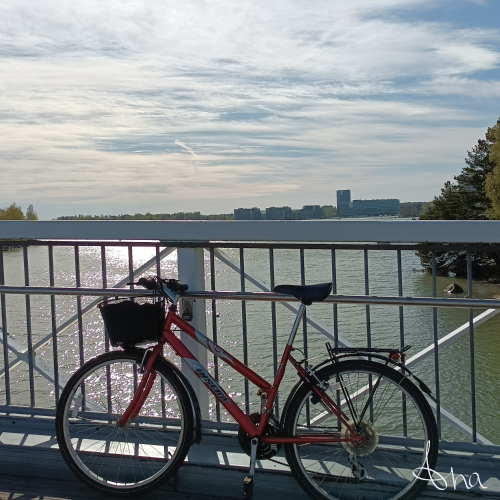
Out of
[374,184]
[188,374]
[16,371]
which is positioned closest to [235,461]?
[188,374]

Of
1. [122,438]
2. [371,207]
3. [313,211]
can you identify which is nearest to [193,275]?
[122,438]

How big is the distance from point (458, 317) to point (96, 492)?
23.4 metres

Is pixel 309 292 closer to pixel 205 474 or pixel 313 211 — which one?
pixel 205 474

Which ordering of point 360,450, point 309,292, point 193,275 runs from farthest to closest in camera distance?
point 193,275 → point 360,450 → point 309,292

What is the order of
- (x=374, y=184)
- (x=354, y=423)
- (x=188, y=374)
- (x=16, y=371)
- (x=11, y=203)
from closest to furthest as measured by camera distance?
(x=354, y=423), (x=188, y=374), (x=16, y=371), (x=11, y=203), (x=374, y=184)

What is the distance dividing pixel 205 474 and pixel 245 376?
0.59 metres

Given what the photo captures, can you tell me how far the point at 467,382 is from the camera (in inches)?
716

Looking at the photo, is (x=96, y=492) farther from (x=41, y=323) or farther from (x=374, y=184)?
(x=374, y=184)

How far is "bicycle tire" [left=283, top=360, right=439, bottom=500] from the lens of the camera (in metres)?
2.52

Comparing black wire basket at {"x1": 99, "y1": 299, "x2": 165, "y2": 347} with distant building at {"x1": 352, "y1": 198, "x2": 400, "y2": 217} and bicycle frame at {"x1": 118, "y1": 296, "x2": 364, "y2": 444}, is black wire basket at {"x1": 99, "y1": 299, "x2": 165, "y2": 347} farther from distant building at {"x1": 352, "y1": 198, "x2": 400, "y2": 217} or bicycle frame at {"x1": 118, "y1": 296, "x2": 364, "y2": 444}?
distant building at {"x1": 352, "y1": 198, "x2": 400, "y2": 217}

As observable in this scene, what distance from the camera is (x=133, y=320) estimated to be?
8.82 ft

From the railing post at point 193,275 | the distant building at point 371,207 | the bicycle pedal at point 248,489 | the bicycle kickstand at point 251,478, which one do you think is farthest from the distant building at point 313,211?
the bicycle pedal at point 248,489

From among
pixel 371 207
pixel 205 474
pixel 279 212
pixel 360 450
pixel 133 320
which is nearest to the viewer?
pixel 360 450

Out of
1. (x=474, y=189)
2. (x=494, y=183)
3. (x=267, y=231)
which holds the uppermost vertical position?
(x=494, y=183)
